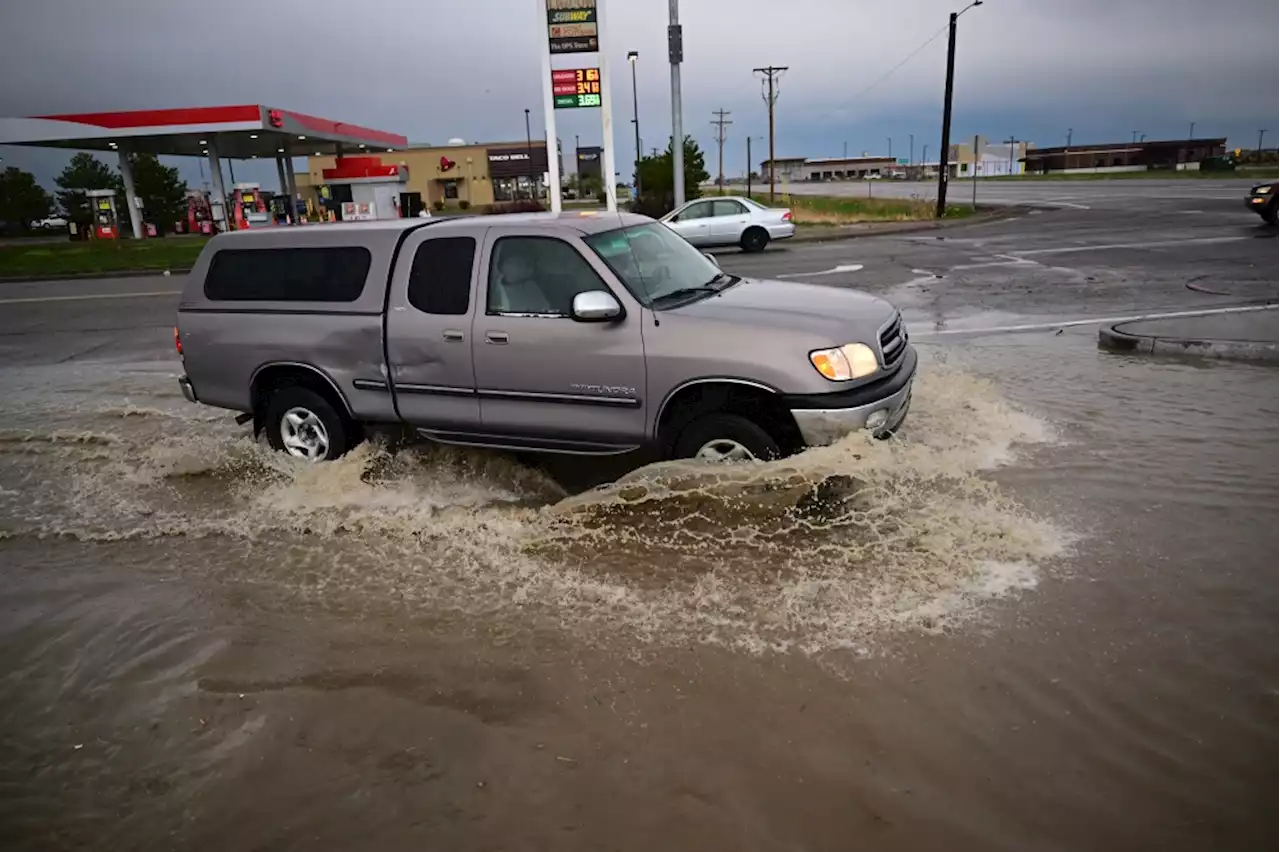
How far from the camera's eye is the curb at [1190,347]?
8422mm

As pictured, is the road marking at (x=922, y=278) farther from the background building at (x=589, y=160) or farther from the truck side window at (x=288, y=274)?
the background building at (x=589, y=160)

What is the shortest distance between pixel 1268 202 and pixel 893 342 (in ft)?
64.6

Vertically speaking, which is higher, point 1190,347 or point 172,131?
point 172,131

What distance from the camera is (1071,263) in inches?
660

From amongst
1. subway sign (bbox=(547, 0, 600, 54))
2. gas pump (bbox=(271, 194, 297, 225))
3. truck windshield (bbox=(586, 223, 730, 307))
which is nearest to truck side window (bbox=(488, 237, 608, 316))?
truck windshield (bbox=(586, 223, 730, 307))

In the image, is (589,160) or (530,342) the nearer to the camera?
(530,342)

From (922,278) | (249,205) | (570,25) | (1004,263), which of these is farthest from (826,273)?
(249,205)

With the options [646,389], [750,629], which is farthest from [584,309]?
[750,629]

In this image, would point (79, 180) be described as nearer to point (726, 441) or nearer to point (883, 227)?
point (883, 227)

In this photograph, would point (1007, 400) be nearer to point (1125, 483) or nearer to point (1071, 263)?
point (1125, 483)

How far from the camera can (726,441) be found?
5305 mm

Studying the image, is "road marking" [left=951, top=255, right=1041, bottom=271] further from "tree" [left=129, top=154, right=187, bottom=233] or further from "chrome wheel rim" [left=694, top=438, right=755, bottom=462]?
"tree" [left=129, top=154, right=187, bottom=233]

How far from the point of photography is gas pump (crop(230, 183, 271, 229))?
3969cm

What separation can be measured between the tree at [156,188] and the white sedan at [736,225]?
4816 centimetres
